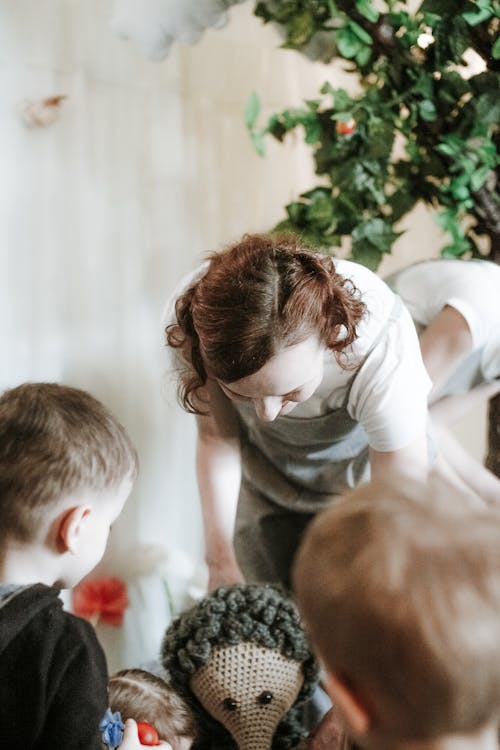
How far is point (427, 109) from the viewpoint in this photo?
58.7 inches

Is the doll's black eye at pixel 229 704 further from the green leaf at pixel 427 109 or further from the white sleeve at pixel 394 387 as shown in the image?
the green leaf at pixel 427 109

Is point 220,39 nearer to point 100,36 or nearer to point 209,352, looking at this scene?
point 100,36

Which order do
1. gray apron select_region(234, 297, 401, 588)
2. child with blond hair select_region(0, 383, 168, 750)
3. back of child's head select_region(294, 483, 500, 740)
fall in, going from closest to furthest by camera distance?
back of child's head select_region(294, 483, 500, 740) → child with blond hair select_region(0, 383, 168, 750) → gray apron select_region(234, 297, 401, 588)

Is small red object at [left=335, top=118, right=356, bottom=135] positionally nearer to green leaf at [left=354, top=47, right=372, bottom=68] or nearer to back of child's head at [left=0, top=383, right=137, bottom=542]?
green leaf at [left=354, top=47, right=372, bottom=68]

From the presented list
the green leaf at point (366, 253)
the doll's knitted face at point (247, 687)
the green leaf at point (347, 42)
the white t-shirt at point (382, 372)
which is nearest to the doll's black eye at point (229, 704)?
the doll's knitted face at point (247, 687)

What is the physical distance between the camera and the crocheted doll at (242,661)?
1095 millimetres

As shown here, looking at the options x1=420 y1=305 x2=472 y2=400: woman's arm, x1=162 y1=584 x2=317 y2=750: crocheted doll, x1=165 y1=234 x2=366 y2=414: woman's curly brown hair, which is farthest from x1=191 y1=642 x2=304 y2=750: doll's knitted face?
x1=420 y1=305 x2=472 y2=400: woman's arm

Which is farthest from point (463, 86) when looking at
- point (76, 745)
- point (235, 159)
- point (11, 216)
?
point (76, 745)

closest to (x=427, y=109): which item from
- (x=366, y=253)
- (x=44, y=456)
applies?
(x=366, y=253)

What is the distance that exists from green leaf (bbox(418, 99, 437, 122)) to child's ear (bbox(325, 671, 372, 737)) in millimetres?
1084

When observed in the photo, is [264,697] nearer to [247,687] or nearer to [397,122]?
[247,687]

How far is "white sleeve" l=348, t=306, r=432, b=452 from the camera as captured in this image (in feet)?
3.85

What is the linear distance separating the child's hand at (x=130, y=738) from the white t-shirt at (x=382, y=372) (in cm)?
50

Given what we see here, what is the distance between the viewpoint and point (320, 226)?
5.12 feet
